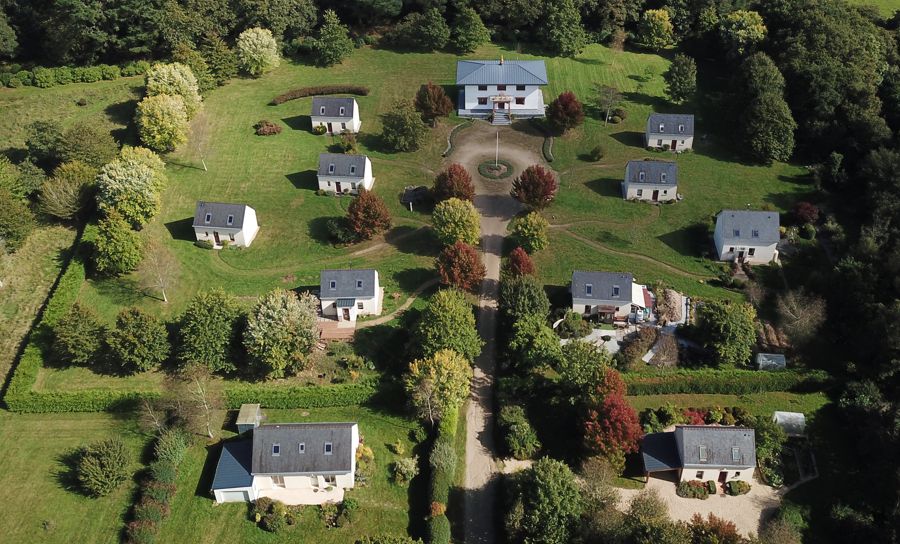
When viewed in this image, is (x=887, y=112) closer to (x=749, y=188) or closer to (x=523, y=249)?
(x=749, y=188)

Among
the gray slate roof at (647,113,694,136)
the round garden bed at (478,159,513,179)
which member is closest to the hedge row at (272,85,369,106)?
the round garden bed at (478,159,513,179)

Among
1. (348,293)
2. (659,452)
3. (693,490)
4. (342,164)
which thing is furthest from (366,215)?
(693,490)

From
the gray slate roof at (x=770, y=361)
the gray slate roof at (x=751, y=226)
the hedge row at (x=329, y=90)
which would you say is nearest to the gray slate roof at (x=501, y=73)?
the hedge row at (x=329, y=90)

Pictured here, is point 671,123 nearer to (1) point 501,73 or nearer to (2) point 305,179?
(1) point 501,73

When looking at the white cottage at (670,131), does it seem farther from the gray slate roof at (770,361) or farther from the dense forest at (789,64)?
the gray slate roof at (770,361)

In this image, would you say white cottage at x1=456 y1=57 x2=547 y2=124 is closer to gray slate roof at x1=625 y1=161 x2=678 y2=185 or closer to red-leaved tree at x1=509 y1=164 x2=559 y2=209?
gray slate roof at x1=625 y1=161 x2=678 y2=185
